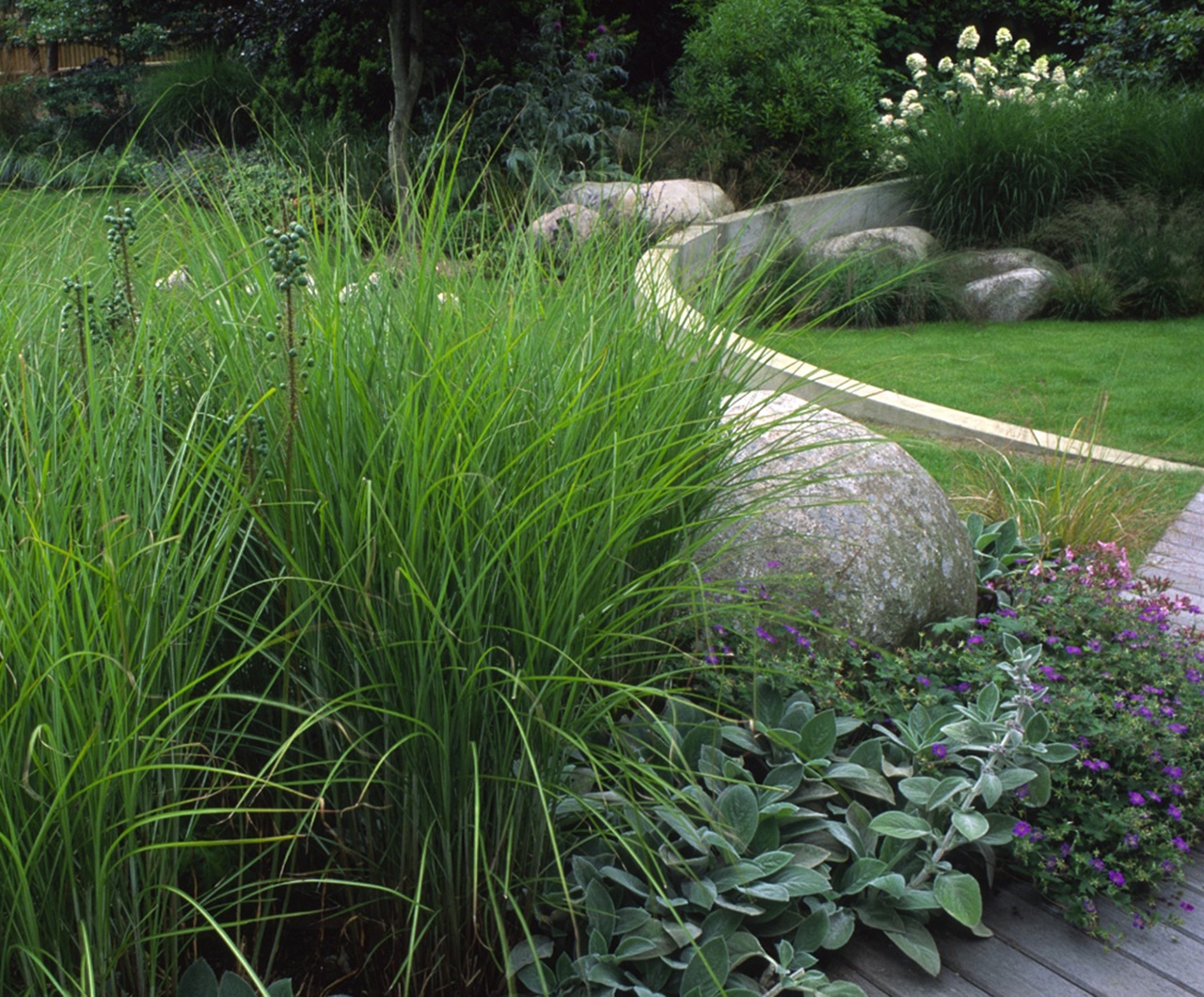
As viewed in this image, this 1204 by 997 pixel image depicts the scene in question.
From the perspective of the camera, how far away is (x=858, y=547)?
3.07 m

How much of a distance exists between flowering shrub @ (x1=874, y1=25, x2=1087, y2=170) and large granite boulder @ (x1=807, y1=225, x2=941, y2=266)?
119cm

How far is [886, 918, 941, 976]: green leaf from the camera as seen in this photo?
2135 mm

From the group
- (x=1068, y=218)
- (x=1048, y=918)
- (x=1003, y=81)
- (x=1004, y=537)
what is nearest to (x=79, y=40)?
(x=1003, y=81)

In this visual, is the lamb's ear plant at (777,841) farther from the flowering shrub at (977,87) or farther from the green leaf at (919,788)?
the flowering shrub at (977,87)

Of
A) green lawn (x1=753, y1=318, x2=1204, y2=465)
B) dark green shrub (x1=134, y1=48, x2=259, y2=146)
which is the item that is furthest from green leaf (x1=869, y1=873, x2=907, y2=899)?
dark green shrub (x1=134, y1=48, x2=259, y2=146)

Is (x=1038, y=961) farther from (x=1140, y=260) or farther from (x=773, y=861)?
(x=1140, y=260)

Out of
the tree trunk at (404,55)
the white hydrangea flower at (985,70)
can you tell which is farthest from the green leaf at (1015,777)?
the white hydrangea flower at (985,70)

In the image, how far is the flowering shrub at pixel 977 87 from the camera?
1184 cm

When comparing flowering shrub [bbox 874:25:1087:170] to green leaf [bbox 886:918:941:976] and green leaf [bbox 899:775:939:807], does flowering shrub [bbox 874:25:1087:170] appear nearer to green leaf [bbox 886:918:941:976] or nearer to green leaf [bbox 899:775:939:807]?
green leaf [bbox 899:775:939:807]

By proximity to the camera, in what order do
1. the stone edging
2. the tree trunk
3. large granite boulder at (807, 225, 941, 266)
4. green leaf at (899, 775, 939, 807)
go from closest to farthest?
green leaf at (899, 775, 939, 807) < the stone edging < large granite boulder at (807, 225, 941, 266) < the tree trunk

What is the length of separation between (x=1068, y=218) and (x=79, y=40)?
17578 mm

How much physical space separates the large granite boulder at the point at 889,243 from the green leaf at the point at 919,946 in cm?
755

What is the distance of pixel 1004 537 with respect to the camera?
3.88 meters

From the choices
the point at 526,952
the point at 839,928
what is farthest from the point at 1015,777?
the point at 526,952
